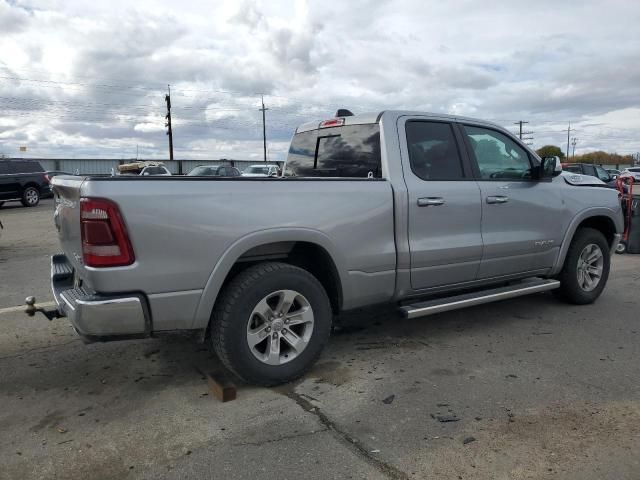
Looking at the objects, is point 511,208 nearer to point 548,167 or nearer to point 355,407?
point 548,167

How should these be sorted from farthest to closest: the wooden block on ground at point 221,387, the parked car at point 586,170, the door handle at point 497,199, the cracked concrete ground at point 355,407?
1. the parked car at point 586,170
2. the door handle at point 497,199
3. the wooden block on ground at point 221,387
4. the cracked concrete ground at point 355,407

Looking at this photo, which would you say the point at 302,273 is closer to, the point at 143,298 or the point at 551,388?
the point at 143,298

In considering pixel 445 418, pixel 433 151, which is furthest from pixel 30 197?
pixel 445 418

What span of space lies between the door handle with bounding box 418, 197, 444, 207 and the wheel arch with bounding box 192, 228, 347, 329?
836 mm

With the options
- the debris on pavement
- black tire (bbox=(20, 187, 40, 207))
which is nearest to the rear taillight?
the debris on pavement

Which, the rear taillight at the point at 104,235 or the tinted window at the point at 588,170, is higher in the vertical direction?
the tinted window at the point at 588,170

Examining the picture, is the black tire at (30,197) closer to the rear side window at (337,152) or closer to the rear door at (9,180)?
the rear door at (9,180)

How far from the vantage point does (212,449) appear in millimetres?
2883

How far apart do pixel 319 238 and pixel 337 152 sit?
51.5 inches

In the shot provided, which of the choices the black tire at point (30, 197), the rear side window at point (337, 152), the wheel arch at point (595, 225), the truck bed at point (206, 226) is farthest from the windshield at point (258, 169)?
the truck bed at point (206, 226)

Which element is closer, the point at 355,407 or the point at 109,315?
the point at 109,315

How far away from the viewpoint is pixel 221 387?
3.44 metres

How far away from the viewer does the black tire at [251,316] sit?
11.1 feet

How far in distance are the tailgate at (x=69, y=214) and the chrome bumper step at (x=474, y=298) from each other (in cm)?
236
